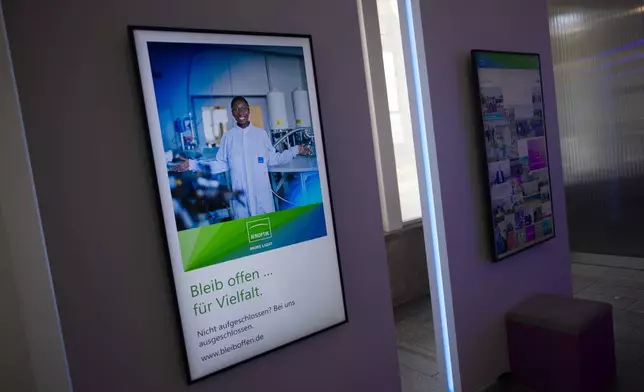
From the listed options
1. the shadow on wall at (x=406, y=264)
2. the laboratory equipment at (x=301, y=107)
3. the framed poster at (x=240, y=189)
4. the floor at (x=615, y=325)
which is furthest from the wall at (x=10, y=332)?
the shadow on wall at (x=406, y=264)

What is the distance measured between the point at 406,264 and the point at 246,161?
10.2 feet

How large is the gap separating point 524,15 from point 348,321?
2461 millimetres

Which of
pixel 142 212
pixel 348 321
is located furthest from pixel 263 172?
pixel 348 321

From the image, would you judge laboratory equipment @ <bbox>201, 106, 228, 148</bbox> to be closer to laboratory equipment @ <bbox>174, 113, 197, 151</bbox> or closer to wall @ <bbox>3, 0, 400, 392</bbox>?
laboratory equipment @ <bbox>174, 113, 197, 151</bbox>

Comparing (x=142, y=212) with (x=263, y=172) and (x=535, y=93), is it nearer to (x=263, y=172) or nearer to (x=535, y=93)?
(x=263, y=172)

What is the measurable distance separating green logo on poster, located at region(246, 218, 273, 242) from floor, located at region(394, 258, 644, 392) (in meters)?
1.71

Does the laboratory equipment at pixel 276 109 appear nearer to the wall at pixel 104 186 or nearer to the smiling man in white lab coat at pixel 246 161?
the smiling man in white lab coat at pixel 246 161

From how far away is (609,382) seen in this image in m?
2.69

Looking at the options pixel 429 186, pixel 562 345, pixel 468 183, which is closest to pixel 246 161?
pixel 429 186

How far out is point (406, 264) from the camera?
452 cm

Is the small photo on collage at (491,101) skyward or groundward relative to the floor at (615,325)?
skyward

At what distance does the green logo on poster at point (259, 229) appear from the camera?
1730 mm

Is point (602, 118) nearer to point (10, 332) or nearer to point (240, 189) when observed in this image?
point (240, 189)

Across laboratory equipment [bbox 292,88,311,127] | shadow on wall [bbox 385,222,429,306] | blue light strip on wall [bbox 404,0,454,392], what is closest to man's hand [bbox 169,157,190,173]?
laboratory equipment [bbox 292,88,311,127]
